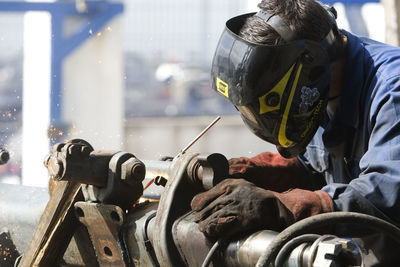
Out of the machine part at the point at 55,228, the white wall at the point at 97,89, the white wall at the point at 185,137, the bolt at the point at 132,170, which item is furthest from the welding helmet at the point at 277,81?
the white wall at the point at 185,137

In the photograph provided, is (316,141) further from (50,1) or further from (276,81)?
(50,1)

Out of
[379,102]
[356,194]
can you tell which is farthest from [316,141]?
[356,194]

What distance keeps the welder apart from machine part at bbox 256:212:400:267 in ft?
0.54

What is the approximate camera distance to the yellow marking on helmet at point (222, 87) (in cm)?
206

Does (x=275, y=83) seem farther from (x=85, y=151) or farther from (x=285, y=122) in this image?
(x=85, y=151)

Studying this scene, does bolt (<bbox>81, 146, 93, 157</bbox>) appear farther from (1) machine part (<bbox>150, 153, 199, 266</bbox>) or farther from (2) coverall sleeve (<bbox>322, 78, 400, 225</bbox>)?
(2) coverall sleeve (<bbox>322, 78, 400, 225</bbox>)

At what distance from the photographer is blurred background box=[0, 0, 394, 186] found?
6559 mm

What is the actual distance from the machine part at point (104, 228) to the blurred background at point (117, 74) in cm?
275

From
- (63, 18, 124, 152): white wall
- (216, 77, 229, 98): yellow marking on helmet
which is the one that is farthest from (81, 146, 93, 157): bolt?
(63, 18, 124, 152): white wall

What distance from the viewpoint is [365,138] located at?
2.19 m

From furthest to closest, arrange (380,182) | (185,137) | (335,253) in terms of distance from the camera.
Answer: (185,137) → (380,182) → (335,253)

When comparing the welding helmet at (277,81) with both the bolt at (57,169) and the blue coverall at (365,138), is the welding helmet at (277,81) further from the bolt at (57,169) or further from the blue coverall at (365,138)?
the bolt at (57,169)

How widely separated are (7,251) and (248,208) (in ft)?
3.52

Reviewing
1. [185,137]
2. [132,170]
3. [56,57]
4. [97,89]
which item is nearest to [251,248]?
[132,170]
